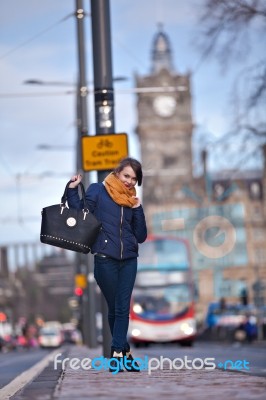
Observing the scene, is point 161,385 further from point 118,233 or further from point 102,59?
point 102,59

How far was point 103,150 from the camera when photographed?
57.4 feet

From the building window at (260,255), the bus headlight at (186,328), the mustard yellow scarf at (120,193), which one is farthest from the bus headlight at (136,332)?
the building window at (260,255)

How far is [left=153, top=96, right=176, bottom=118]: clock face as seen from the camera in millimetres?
197750

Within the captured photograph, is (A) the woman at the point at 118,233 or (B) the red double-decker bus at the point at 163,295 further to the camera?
(B) the red double-decker bus at the point at 163,295

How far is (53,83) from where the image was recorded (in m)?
39.7

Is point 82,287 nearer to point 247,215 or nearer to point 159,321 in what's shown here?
point 159,321

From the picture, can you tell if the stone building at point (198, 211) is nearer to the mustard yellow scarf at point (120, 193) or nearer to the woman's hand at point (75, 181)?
the mustard yellow scarf at point (120, 193)

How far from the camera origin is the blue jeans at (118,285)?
38.5ft

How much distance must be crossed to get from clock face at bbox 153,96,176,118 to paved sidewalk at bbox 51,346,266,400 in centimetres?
18634

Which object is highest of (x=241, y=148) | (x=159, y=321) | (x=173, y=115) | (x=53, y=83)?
(x=173, y=115)

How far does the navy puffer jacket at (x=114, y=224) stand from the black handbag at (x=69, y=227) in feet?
0.36

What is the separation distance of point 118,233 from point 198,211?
132 meters

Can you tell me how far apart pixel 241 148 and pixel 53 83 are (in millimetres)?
6749

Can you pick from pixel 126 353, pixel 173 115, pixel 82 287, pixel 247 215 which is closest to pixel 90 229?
pixel 126 353
